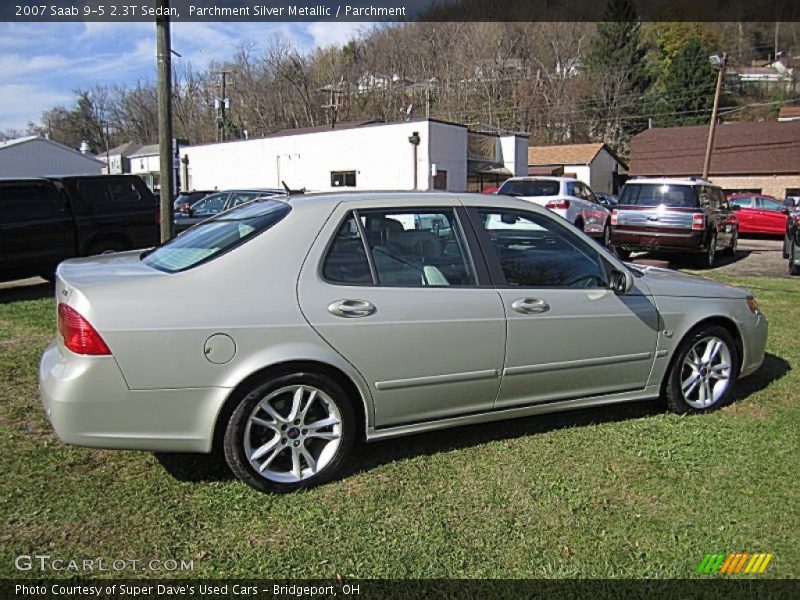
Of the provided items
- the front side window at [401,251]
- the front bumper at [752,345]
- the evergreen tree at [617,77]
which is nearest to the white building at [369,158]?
the front bumper at [752,345]

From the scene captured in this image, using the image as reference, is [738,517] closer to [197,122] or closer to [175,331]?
[175,331]

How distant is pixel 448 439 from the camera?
4.12 metres

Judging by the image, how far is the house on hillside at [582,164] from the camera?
50031 mm

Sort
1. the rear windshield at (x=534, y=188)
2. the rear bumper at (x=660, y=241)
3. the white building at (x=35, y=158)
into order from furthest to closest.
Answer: the white building at (x=35, y=158) < the rear windshield at (x=534, y=188) < the rear bumper at (x=660, y=241)

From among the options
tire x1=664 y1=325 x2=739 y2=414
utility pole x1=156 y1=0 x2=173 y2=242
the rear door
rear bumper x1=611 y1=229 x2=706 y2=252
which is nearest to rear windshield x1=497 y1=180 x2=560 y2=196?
rear bumper x1=611 y1=229 x2=706 y2=252

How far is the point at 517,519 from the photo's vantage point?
3158mm

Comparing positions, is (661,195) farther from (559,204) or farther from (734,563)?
(734,563)

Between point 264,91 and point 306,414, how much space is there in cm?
6766

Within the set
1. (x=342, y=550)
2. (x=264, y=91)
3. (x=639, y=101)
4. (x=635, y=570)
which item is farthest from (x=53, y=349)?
(x=639, y=101)

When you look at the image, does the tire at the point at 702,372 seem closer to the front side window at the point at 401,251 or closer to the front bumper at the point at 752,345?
the front bumper at the point at 752,345

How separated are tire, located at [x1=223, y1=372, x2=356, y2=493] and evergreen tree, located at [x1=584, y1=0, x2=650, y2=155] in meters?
70.9

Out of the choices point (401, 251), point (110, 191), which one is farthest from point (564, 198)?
point (401, 251)

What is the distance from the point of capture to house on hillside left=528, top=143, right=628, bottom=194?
50.0 m

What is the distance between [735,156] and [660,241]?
3508 cm
